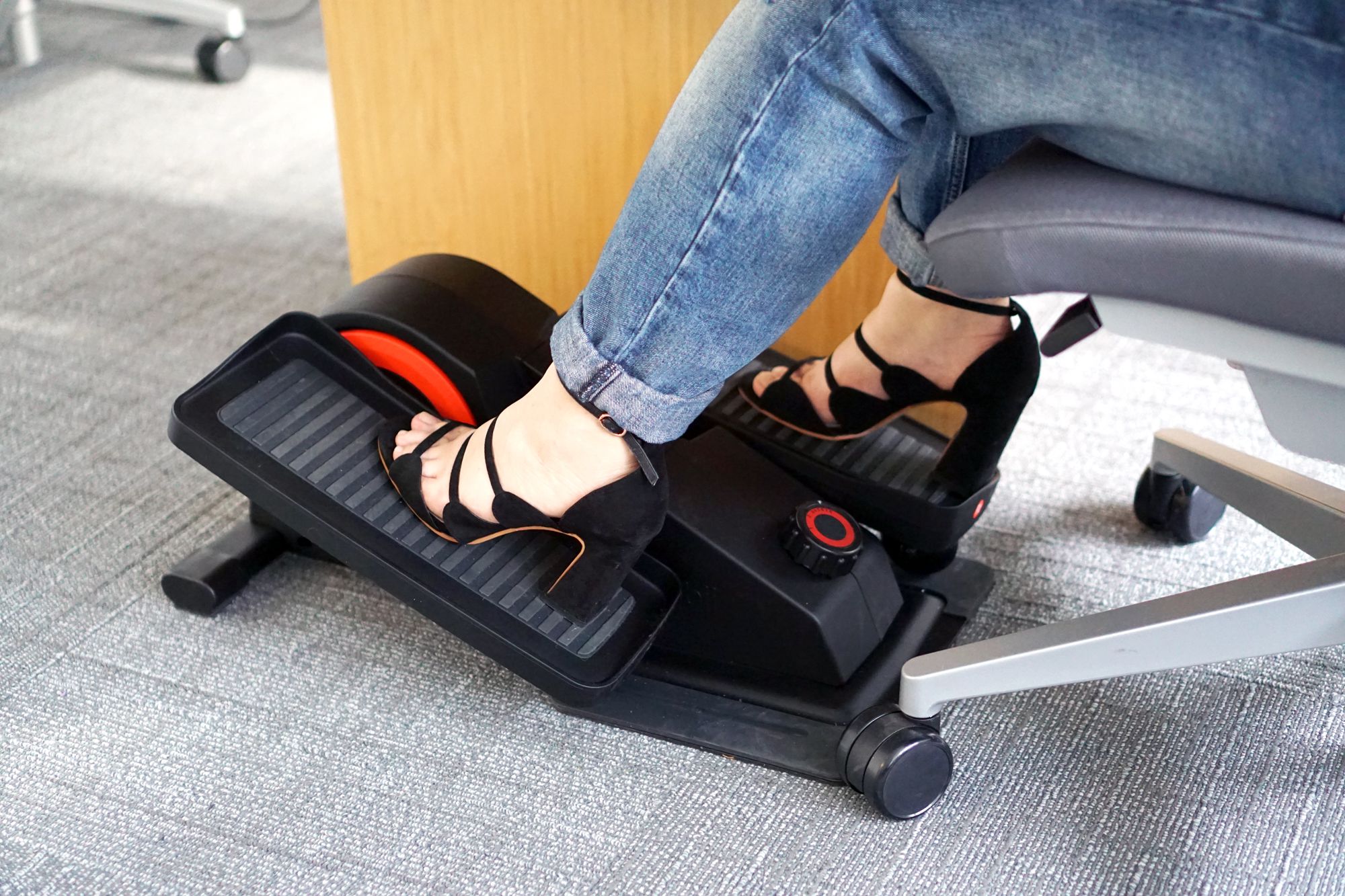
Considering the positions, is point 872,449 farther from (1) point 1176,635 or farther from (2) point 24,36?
(2) point 24,36

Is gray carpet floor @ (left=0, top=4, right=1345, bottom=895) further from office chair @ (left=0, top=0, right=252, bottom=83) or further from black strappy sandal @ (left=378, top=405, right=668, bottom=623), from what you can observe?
office chair @ (left=0, top=0, right=252, bottom=83)

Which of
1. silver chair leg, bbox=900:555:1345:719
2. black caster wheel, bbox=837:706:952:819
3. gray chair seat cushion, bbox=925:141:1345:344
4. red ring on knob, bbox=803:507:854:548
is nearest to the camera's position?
gray chair seat cushion, bbox=925:141:1345:344

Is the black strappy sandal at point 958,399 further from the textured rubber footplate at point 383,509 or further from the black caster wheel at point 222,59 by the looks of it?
the black caster wheel at point 222,59

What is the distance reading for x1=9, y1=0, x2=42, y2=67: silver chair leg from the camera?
2.33 metres

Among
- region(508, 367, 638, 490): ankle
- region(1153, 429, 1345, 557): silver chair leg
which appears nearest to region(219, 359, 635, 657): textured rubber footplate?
region(508, 367, 638, 490): ankle

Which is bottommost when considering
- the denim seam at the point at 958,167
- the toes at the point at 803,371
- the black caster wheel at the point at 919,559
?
the black caster wheel at the point at 919,559

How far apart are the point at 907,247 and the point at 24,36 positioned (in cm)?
215

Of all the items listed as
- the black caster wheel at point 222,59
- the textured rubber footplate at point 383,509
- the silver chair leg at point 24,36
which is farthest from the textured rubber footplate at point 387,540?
the silver chair leg at point 24,36

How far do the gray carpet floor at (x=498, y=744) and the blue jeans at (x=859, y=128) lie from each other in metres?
0.29

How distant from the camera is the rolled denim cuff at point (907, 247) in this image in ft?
3.01

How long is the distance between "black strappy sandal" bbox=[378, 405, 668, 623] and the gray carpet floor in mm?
122

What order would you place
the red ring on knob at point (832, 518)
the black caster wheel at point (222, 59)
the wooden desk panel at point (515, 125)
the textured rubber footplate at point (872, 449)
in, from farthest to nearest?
the black caster wheel at point (222, 59) → the wooden desk panel at point (515, 125) → the textured rubber footplate at point (872, 449) → the red ring on knob at point (832, 518)

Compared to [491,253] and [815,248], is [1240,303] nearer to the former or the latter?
[815,248]

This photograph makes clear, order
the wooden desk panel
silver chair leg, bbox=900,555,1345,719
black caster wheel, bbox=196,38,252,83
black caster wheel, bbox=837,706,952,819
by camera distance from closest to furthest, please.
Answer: silver chair leg, bbox=900,555,1345,719, black caster wheel, bbox=837,706,952,819, the wooden desk panel, black caster wheel, bbox=196,38,252,83
